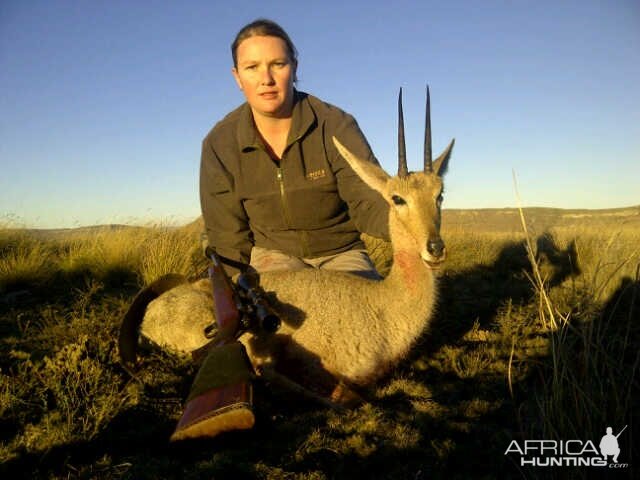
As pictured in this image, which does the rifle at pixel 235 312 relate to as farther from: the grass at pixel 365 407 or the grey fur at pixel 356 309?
the grass at pixel 365 407

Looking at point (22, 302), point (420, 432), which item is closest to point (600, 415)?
point (420, 432)

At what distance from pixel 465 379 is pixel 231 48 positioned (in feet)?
15.8

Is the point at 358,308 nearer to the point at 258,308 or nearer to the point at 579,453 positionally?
the point at 258,308

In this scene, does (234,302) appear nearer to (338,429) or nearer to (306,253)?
(338,429)

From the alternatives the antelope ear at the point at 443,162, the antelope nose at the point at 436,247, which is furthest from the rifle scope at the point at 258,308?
the antelope ear at the point at 443,162

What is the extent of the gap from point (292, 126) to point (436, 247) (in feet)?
9.09

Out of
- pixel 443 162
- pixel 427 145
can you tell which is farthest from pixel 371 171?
pixel 443 162

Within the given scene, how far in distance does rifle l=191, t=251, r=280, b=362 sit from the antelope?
1.15ft

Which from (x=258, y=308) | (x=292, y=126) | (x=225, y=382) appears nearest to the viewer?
(x=225, y=382)

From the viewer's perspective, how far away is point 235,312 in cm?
356

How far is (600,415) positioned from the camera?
2521 mm

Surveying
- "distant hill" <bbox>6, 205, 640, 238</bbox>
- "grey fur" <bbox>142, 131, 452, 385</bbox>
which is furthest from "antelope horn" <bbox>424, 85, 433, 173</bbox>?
"distant hill" <bbox>6, 205, 640, 238</bbox>

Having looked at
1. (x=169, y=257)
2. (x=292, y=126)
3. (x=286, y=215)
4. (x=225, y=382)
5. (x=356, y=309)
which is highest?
(x=292, y=126)

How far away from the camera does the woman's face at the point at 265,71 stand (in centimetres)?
517
